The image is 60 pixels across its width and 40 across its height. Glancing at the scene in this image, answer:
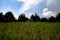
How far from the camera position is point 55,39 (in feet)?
25.8

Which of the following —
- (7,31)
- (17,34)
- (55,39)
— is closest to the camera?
(55,39)

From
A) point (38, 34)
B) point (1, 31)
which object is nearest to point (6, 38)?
point (1, 31)

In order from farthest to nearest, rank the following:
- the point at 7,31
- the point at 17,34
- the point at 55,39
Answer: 1. the point at 7,31
2. the point at 17,34
3. the point at 55,39

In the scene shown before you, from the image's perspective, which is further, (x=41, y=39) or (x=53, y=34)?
(x=53, y=34)

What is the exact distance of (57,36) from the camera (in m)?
8.08

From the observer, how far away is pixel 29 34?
27.4ft

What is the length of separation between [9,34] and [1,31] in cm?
78

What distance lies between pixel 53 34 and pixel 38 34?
3.00ft

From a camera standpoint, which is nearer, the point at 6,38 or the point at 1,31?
the point at 6,38

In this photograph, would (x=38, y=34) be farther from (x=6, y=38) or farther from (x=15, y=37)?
(x=6, y=38)

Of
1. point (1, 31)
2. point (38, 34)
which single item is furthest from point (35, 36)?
point (1, 31)

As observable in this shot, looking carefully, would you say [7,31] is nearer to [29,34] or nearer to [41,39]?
[29,34]

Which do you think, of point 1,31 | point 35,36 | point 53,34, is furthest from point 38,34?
point 1,31

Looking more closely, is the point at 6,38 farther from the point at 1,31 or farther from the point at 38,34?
the point at 38,34
